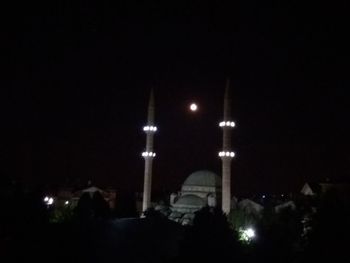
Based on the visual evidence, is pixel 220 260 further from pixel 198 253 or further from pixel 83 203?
pixel 83 203

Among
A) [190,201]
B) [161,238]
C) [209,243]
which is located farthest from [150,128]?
[209,243]

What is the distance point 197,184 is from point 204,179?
3.70 ft

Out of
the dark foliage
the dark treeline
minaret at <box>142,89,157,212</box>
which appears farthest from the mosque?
the dark foliage

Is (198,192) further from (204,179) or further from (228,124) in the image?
(228,124)

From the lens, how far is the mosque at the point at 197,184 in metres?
54.7

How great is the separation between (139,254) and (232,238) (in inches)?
505

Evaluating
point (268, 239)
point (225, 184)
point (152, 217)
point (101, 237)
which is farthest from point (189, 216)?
point (268, 239)

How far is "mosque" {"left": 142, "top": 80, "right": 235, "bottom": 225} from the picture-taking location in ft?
179

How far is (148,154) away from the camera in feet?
197

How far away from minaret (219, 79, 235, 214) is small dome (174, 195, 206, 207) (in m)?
5.57

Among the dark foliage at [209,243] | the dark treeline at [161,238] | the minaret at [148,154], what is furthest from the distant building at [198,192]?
the dark foliage at [209,243]

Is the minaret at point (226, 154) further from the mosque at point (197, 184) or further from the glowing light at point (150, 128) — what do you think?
the glowing light at point (150, 128)

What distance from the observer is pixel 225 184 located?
54219 mm

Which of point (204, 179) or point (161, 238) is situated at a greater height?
point (204, 179)
